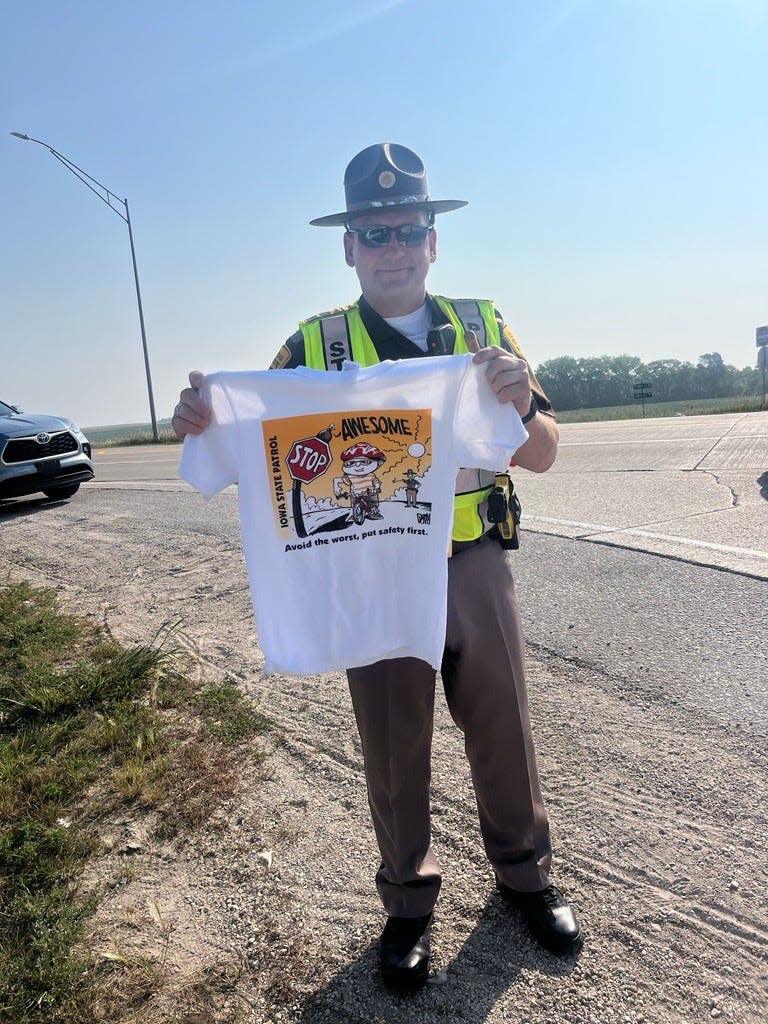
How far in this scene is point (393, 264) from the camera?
2.23m

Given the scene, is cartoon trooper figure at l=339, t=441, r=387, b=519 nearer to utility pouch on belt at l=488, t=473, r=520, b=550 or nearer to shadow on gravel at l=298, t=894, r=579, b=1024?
utility pouch on belt at l=488, t=473, r=520, b=550

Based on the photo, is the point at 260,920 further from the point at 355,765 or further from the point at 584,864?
the point at 584,864

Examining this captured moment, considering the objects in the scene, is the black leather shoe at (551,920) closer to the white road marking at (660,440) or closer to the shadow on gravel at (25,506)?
the shadow on gravel at (25,506)

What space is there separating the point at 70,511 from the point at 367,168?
27.6 ft

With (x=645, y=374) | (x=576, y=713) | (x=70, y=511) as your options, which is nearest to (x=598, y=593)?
(x=576, y=713)

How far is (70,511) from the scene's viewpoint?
9.57 m

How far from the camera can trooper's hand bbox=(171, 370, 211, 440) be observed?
6.98ft

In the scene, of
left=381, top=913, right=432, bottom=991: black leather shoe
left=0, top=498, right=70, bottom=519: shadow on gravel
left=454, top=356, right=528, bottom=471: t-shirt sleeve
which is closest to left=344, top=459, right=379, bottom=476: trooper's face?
left=454, top=356, right=528, bottom=471: t-shirt sleeve

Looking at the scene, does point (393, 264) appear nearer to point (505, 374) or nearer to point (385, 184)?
point (385, 184)

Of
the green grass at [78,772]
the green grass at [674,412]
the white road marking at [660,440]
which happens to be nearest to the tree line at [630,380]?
the green grass at [674,412]

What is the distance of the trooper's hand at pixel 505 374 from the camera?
6.65 ft

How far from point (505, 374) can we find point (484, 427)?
0.17 meters

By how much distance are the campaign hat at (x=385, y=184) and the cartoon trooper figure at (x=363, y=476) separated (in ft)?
2.50

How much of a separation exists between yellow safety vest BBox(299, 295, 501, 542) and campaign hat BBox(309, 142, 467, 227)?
29 centimetres
